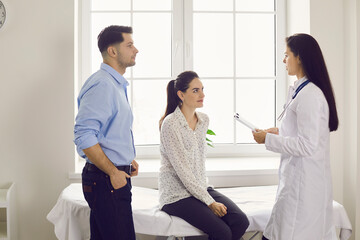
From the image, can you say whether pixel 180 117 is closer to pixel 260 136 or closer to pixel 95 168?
pixel 260 136

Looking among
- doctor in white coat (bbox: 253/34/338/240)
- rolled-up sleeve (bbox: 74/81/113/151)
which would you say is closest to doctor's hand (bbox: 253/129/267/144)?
doctor in white coat (bbox: 253/34/338/240)

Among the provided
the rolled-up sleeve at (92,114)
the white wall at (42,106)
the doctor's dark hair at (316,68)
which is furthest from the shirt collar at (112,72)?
the white wall at (42,106)

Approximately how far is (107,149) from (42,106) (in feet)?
4.50

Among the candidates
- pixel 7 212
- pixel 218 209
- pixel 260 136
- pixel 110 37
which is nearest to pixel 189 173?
pixel 218 209

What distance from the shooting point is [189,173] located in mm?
2449

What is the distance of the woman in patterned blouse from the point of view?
235 centimetres

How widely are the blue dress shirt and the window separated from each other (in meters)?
1.54

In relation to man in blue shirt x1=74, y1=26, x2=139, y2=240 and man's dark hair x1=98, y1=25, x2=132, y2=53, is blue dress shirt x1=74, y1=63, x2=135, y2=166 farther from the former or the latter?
man's dark hair x1=98, y1=25, x2=132, y2=53

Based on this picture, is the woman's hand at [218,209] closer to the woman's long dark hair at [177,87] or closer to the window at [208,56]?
the woman's long dark hair at [177,87]

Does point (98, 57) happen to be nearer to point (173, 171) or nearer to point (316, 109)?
point (173, 171)

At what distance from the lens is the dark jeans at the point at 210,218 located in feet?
7.58

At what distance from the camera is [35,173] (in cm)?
310

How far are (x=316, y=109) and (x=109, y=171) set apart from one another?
3.18 ft

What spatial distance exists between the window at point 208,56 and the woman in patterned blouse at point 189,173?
0.90 meters
